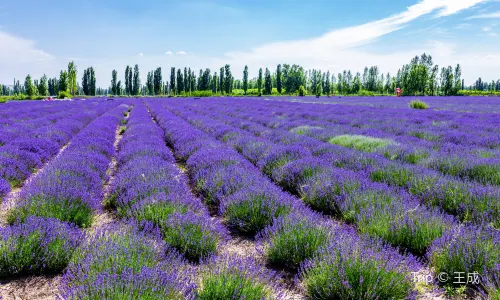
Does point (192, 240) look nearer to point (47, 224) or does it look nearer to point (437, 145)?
point (47, 224)

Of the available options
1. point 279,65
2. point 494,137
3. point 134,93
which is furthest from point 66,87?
point 494,137

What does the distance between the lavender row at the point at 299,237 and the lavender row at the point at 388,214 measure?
306 millimetres

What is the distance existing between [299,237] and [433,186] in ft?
8.23

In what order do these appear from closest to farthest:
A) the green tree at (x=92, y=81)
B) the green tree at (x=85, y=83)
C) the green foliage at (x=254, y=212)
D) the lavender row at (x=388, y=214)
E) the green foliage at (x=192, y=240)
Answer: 1. the lavender row at (x=388, y=214)
2. the green foliage at (x=192, y=240)
3. the green foliage at (x=254, y=212)
4. the green tree at (x=92, y=81)
5. the green tree at (x=85, y=83)

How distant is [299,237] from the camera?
2.86 m

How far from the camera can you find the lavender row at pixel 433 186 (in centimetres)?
357

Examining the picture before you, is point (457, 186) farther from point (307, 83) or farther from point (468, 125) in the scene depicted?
point (307, 83)

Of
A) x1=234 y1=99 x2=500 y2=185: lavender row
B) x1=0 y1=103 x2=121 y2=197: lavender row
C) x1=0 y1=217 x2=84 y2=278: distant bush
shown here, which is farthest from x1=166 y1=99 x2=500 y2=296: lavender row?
x1=0 y1=103 x2=121 y2=197: lavender row

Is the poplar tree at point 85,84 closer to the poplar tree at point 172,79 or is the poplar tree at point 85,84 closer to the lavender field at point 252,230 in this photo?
the poplar tree at point 172,79

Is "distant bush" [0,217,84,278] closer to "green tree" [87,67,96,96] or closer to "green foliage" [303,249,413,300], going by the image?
"green foliage" [303,249,413,300]

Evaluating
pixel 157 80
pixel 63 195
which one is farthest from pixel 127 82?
pixel 63 195

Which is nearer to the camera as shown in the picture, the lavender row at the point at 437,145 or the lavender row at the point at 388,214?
the lavender row at the point at 388,214

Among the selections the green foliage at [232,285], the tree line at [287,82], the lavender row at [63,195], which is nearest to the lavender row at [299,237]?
the green foliage at [232,285]

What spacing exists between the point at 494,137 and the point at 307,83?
102468mm
